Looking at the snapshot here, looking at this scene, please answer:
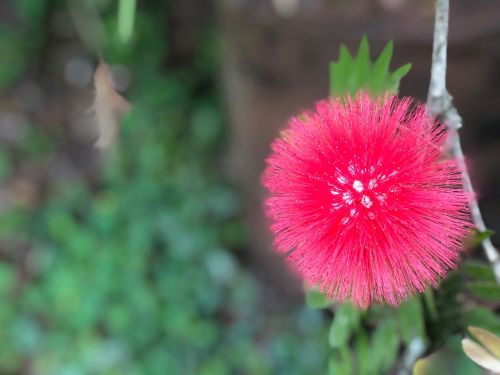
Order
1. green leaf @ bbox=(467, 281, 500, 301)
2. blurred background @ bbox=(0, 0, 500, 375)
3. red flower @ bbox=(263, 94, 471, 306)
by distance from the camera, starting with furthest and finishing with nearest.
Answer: blurred background @ bbox=(0, 0, 500, 375) → green leaf @ bbox=(467, 281, 500, 301) → red flower @ bbox=(263, 94, 471, 306)

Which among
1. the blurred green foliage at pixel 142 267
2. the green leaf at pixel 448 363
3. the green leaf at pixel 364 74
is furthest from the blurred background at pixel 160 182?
the green leaf at pixel 448 363

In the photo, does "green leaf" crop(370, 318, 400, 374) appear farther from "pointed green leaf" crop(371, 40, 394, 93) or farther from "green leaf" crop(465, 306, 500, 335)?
"pointed green leaf" crop(371, 40, 394, 93)

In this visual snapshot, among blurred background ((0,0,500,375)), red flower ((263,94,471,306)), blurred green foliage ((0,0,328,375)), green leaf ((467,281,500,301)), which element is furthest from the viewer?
blurred green foliage ((0,0,328,375))

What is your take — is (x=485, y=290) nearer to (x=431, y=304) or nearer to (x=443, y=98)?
(x=431, y=304)

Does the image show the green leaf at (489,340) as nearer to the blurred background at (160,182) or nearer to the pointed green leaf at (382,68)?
the pointed green leaf at (382,68)

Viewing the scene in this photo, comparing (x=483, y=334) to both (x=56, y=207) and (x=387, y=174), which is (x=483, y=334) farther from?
(x=56, y=207)

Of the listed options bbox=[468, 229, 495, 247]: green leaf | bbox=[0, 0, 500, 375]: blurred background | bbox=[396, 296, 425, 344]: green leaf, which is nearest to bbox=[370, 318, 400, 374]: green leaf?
bbox=[396, 296, 425, 344]: green leaf
